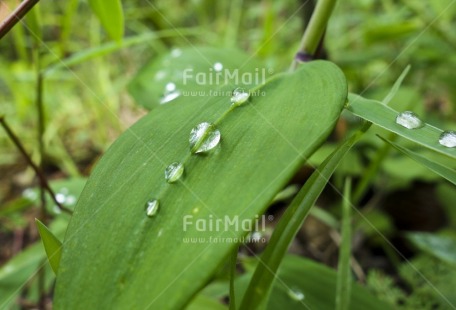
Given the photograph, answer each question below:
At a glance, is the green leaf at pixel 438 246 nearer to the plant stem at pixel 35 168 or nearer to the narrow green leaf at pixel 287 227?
the narrow green leaf at pixel 287 227

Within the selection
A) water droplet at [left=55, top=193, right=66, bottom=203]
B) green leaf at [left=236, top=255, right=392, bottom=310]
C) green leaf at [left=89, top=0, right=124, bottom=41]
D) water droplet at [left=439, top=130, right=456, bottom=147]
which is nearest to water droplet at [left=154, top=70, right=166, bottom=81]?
green leaf at [left=89, top=0, right=124, bottom=41]

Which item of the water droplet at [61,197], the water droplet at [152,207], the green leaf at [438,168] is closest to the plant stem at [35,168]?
the water droplet at [61,197]

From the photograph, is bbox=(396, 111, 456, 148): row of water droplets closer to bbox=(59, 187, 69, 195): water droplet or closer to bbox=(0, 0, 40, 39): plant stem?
bbox=(0, 0, 40, 39): plant stem

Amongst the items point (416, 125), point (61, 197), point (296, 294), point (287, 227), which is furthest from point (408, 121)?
point (61, 197)

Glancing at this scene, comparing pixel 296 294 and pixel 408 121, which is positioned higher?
pixel 408 121

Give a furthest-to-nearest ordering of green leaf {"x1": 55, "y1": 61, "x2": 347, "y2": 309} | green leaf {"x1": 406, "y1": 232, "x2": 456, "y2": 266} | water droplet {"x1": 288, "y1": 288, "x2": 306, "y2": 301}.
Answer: green leaf {"x1": 406, "y1": 232, "x2": 456, "y2": 266}, water droplet {"x1": 288, "y1": 288, "x2": 306, "y2": 301}, green leaf {"x1": 55, "y1": 61, "x2": 347, "y2": 309}

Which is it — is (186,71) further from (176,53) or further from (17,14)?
(17,14)
